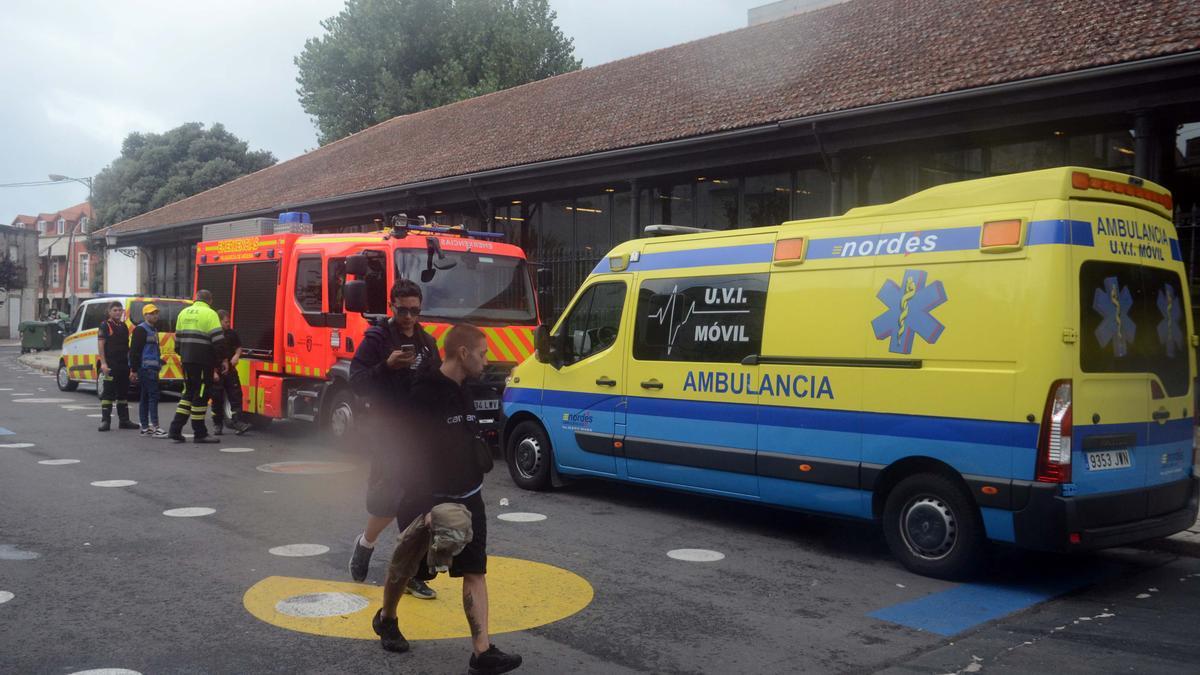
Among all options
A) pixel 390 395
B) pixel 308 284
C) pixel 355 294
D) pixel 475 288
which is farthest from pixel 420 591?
pixel 308 284

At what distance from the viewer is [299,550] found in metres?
6.63

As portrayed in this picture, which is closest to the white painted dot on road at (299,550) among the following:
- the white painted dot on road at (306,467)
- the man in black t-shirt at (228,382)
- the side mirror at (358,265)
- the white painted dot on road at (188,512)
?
the white painted dot on road at (188,512)

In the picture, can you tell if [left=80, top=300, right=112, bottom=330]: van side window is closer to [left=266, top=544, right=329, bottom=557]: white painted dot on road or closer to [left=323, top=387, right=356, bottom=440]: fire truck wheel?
[left=323, top=387, right=356, bottom=440]: fire truck wheel

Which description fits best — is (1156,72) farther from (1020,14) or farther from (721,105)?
(721,105)

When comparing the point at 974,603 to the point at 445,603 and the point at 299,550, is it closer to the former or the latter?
the point at 445,603

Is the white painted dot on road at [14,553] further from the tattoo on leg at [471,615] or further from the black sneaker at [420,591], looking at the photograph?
the tattoo on leg at [471,615]

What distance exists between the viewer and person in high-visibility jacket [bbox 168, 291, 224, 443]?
11.8 m

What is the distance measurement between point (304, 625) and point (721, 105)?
44.6 feet

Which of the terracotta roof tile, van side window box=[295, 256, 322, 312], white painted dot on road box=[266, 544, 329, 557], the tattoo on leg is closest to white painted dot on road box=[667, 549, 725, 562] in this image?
white painted dot on road box=[266, 544, 329, 557]

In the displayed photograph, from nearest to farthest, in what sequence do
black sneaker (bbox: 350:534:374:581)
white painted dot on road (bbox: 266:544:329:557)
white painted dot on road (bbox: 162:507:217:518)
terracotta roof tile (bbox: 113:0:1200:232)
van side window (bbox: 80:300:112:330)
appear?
black sneaker (bbox: 350:534:374:581)
white painted dot on road (bbox: 266:544:329:557)
white painted dot on road (bbox: 162:507:217:518)
terracotta roof tile (bbox: 113:0:1200:232)
van side window (bbox: 80:300:112:330)

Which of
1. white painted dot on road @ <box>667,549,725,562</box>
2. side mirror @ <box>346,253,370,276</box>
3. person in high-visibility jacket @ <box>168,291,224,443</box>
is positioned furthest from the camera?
person in high-visibility jacket @ <box>168,291,224,443</box>

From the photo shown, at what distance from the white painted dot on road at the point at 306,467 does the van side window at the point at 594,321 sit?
3.10 metres

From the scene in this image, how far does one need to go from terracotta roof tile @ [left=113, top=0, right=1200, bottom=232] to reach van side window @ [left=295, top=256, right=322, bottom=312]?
6.66 metres

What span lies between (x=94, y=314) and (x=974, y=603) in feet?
56.4
